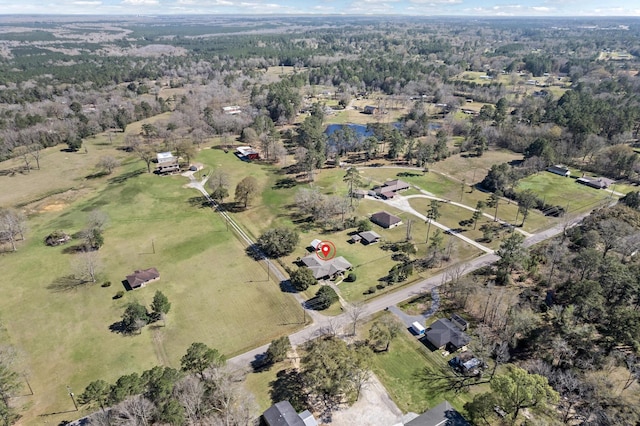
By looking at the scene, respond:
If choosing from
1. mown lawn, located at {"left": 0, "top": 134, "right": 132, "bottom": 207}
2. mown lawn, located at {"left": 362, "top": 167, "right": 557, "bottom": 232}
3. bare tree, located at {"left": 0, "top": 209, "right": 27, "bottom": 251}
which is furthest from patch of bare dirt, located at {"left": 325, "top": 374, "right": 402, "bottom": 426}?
mown lawn, located at {"left": 0, "top": 134, "right": 132, "bottom": 207}

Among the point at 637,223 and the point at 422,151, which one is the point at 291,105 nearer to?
the point at 422,151

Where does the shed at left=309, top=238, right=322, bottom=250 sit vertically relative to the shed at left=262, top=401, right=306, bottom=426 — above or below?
below

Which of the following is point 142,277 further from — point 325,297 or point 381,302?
point 381,302

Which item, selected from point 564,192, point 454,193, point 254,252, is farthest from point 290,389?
point 564,192

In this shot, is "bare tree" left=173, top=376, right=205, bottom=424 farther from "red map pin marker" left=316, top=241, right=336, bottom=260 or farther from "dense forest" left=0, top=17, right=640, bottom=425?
"red map pin marker" left=316, top=241, right=336, bottom=260

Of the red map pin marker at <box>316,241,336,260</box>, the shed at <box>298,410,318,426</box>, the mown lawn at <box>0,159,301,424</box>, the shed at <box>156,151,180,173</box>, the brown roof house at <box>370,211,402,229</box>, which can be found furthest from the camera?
the shed at <box>156,151,180,173</box>

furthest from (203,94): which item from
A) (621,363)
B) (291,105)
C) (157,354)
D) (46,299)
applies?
(621,363)
